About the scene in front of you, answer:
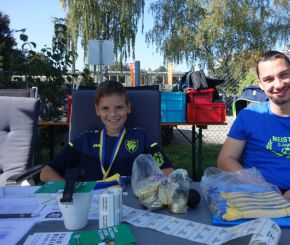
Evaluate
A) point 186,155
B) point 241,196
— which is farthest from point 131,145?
point 186,155

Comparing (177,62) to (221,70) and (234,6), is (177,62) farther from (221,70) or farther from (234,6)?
(234,6)

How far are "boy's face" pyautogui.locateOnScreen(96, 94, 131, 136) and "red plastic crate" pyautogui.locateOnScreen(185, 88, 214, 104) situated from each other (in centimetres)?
262

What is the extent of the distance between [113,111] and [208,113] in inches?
111

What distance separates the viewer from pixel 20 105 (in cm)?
267

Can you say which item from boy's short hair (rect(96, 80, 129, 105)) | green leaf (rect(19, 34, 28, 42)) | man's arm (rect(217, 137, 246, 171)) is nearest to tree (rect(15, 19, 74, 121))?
green leaf (rect(19, 34, 28, 42))

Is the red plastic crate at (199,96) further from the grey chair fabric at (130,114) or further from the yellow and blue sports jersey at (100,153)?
the yellow and blue sports jersey at (100,153)

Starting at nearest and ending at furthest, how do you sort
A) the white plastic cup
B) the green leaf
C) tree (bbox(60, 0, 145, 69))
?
the white plastic cup < the green leaf < tree (bbox(60, 0, 145, 69))

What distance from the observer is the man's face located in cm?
212

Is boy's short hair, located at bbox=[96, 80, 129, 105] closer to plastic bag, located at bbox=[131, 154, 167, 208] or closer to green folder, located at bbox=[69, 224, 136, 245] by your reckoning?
plastic bag, located at bbox=[131, 154, 167, 208]

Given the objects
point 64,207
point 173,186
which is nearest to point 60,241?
point 64,207

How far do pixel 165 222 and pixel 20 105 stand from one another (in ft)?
6.04

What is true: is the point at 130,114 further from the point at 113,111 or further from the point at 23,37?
the point at 23,37

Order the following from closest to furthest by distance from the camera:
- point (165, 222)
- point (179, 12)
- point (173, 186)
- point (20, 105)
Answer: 1. point (165, 222)
2. point (173, 186)
3. point (20, 105)
4. point (179, 12)

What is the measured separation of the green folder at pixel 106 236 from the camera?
1.05m
